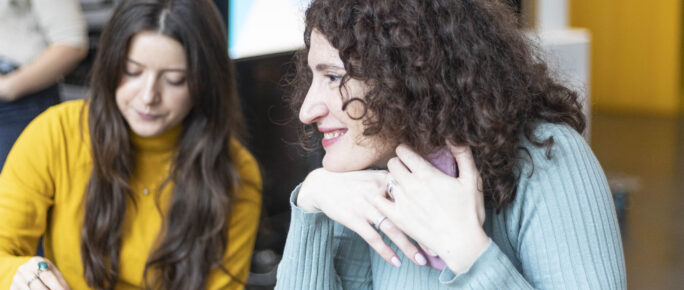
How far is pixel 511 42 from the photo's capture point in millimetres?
1200

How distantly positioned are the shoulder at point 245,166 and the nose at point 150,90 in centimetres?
25

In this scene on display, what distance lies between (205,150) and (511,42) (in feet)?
3.15

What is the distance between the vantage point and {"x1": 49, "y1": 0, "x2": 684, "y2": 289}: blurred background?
2.81 meters

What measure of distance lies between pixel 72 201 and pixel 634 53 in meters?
5.69

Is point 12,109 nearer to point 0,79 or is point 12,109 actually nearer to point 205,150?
point 0,79

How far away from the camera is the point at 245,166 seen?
2.05 meters

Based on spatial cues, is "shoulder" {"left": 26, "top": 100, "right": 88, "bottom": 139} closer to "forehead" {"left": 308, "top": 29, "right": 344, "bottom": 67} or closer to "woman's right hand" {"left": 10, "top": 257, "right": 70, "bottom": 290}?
"woman's right hand" {"left": 10, "top": 257, "right": 70, "bottom": 290}

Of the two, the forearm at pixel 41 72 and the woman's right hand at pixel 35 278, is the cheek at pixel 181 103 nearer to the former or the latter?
the woman's right hand at pixel 35 278

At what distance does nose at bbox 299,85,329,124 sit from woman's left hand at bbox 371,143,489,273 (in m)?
0.12

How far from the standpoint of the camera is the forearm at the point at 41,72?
7.36ft

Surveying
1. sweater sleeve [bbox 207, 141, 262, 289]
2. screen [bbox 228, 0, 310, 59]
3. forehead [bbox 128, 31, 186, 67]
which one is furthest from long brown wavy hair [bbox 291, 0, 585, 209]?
screen [bbox 228, 0, 310, 59]

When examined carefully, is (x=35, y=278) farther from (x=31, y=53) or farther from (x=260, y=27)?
(x=260, y=27)

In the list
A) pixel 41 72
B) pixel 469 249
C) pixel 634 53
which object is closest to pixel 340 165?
pixel 469 249

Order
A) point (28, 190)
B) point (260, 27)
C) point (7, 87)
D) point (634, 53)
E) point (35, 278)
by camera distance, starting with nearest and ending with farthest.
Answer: point (35, 278) < point (28, 190) < point (7, 87) < point (260, 27) < point (634, 53)
